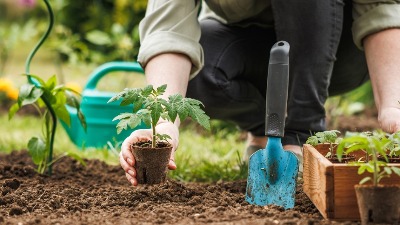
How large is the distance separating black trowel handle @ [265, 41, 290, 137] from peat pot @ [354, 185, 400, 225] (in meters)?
0.34

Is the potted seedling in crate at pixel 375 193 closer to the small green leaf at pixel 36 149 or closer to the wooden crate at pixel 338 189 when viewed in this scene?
the wooden crate at pixel 338 189

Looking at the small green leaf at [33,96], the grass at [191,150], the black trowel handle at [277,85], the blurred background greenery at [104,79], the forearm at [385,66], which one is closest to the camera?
the black trowel handle at [277,85]

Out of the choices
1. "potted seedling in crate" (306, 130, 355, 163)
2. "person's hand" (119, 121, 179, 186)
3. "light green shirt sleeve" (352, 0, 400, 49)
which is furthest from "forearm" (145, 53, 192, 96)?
"light green shirt sleeve" (352, 0, 400, 49)

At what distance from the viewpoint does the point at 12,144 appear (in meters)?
3.45

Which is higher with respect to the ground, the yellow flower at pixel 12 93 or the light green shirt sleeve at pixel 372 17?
the light green shirt sleeve at pixel 372 17

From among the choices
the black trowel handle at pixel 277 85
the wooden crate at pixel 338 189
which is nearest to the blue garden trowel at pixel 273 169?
the black trowel handle at pixel 277 85

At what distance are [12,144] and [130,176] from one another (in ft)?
5.19

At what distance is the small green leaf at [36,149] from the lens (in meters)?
2.48

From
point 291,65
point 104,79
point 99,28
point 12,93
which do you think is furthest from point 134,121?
point 99,28

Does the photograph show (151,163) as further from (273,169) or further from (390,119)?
(390,119)

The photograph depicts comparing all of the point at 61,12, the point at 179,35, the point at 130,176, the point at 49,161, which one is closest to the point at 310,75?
the point at 179,35

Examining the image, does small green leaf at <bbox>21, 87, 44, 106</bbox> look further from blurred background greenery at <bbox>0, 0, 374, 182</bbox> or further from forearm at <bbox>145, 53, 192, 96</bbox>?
blurred background greenery at <bbox>0, 0, 374, 182</bbox>

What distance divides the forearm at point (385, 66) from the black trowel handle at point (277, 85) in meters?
0.51

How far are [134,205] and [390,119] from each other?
2.84 feet
